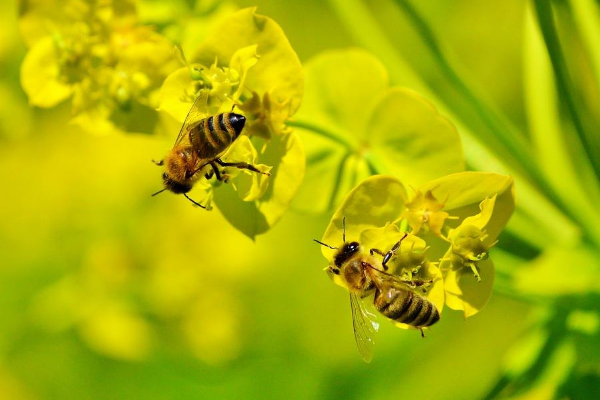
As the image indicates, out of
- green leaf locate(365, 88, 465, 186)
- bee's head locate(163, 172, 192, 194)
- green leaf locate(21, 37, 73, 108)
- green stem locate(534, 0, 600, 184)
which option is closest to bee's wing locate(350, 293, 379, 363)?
green leaf locate(365, 88, 465, 186)

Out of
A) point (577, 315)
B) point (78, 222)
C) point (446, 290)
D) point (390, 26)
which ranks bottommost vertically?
point (78, 222)

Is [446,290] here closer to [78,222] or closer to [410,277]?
[410,277]

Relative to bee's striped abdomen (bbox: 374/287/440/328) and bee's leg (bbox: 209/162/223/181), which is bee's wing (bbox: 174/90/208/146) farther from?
bee's striped abdomen (bbox: 374/287/440/328)

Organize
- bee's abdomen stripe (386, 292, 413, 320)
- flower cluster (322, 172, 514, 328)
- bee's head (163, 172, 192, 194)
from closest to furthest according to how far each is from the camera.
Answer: flower cluster (322, 172, 514, 328) < bee's abdomen stripe (386, 292, 413, 320) < bee's head (163, 172, 192, 194)

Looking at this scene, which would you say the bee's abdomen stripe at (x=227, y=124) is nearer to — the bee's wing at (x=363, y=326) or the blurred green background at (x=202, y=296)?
the bee's wing at (x=363, y=326)

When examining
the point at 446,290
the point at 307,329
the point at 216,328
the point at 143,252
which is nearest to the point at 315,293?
the point at 307,329

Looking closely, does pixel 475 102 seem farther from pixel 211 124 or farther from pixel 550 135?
pixel 211 124

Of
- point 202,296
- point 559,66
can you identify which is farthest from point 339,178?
point 202,296
